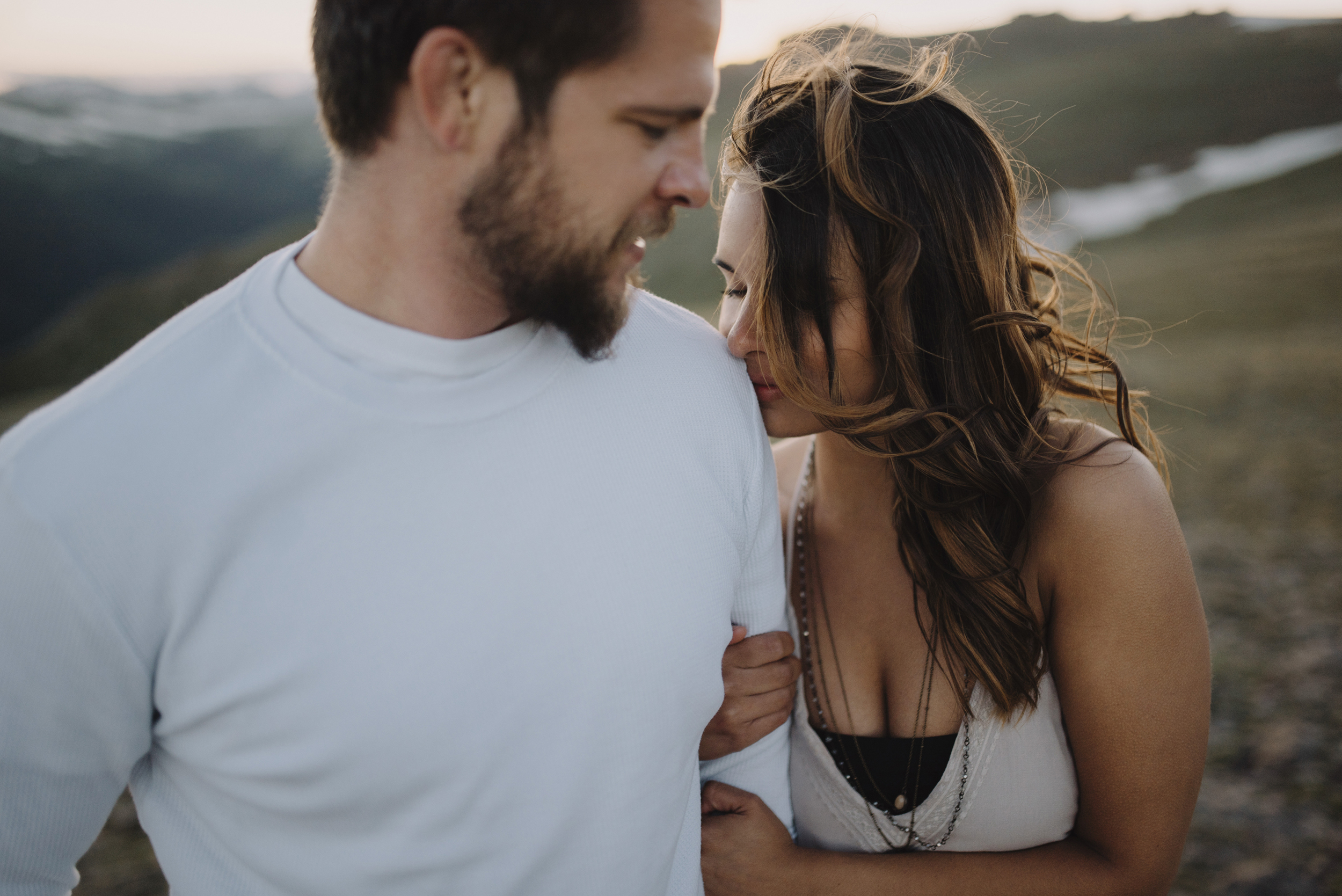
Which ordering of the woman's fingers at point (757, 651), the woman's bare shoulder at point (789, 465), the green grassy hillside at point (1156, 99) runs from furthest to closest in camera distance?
the green grassy hillside at point (1156, 99) < the woman's bare shoulder at point (789, 465) < the woman's fingers at point (757, 651)

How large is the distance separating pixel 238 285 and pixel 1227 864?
11.4ft

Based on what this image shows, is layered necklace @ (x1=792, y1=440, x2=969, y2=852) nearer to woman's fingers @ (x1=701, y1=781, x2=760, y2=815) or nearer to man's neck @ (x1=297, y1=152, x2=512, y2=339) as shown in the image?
woman's fingers @ (x1=701, y1=781, x2=760, y2=815)

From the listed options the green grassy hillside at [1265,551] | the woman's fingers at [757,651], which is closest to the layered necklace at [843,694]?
the woman's fingers at [757,651]

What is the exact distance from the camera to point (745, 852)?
1.53 metres

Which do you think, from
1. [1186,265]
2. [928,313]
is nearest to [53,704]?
[928,313]

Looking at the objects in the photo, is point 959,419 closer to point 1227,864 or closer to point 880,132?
point 880,132

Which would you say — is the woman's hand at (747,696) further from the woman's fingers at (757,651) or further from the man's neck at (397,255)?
the man's neck at (397,255)

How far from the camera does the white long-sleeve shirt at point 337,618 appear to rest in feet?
3.42

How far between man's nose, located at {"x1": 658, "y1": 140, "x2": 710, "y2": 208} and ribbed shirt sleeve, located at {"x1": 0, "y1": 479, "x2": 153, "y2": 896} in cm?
100

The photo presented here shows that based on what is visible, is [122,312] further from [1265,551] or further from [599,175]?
[599,175]

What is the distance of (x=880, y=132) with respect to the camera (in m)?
1.61

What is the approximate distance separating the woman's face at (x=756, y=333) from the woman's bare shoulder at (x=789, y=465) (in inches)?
17.9

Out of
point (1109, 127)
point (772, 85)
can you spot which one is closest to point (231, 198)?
point (1109, 127)

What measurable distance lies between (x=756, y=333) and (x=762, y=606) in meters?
0.58
